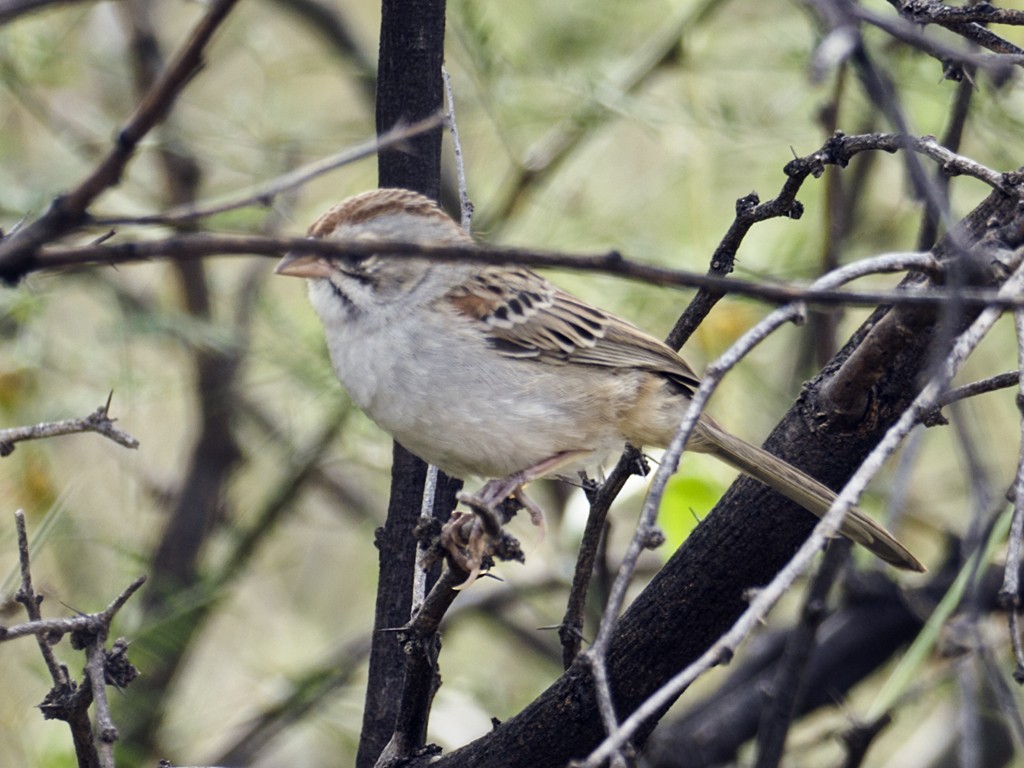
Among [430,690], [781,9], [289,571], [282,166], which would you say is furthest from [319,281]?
[289,571]

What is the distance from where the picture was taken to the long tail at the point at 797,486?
124 inches

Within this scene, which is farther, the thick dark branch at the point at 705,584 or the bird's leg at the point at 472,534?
the thick dark branch at the point at 705,584

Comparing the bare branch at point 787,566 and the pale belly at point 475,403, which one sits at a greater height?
the pale belly at point 475,403

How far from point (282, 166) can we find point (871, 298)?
4.86 meters

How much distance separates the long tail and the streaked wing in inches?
10.8

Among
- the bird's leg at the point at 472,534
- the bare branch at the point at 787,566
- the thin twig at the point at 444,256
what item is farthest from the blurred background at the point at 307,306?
the thin twig at the point at 444,256

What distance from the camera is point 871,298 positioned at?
5.62 ft

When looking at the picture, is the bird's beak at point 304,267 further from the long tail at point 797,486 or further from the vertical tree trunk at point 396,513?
the long tail at point 797,486

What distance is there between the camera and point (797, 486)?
10.4 ft

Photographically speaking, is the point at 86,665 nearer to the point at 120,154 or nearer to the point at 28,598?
the point at 28,598

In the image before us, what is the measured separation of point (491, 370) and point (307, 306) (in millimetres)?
2847

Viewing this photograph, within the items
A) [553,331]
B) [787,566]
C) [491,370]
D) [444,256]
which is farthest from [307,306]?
[444,256]

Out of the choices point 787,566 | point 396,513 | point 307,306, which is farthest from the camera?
point 307,306

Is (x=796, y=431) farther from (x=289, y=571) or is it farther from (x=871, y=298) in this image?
(x=289, y=571)
